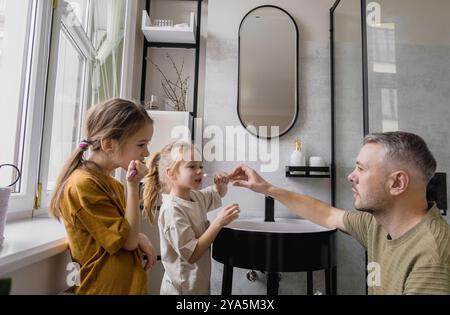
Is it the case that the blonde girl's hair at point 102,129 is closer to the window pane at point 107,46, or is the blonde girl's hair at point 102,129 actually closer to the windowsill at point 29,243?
the windowsill at point 29,243

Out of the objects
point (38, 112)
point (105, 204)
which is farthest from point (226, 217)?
point (38, 112)

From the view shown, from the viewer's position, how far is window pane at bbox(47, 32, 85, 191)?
3.10 ft

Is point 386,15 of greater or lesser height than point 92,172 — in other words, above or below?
above

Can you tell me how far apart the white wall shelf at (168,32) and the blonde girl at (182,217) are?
71cm

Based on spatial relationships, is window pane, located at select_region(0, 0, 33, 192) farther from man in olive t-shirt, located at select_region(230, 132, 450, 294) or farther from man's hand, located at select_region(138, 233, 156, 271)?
man in olive t-shirt, located at select_region(230, 132, 450, 294)

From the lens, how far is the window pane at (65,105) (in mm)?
946

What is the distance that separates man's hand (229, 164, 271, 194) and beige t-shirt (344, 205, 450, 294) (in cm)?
41

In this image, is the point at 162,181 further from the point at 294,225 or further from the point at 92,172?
the point at 294,225

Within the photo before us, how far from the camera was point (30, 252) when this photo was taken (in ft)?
1.67

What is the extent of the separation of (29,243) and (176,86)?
1.10m

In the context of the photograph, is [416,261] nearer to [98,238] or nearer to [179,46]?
[98,238]

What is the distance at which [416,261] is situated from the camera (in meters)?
0.47

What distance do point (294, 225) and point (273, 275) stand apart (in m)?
0.33
